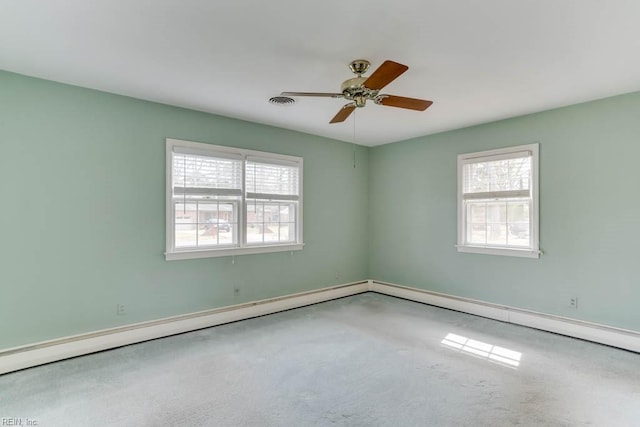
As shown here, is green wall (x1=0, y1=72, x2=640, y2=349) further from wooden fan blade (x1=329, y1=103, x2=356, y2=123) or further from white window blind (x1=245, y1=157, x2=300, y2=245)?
wooden fan blade (x1=329, y1=103, x2=356, y2=123)

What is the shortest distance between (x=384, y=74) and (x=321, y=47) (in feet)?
1.88

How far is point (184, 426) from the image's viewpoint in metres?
2.11

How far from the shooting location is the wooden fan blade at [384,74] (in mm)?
2133

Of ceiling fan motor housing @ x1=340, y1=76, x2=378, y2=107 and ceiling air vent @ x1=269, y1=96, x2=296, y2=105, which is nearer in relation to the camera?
ceiling fan motor housing @ x1=340, y1=76, x2=378, y2=107

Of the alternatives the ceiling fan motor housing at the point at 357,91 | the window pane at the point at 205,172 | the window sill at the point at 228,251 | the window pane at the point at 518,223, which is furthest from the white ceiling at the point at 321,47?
the window sill at the point at 228,251

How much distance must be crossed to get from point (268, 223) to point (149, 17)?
9.67 ft

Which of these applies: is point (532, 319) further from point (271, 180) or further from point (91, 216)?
point (91, 216)

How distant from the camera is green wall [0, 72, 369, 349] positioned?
2.94 m

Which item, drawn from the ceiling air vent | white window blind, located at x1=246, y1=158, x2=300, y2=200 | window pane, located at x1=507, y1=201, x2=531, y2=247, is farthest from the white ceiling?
window pane, located at x1=507, y1=201, x2=531, y2=247

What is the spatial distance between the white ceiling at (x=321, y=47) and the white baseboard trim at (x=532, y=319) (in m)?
2.49

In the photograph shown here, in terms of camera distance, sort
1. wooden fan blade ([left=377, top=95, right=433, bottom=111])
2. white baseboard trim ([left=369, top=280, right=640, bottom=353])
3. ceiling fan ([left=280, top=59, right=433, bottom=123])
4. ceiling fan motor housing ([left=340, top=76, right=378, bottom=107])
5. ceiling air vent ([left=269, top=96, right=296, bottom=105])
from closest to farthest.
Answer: ceiling fan ([left=280, top=59, right=433, bottom=123]), ceiling fan motor housing ([left=340, top=76, right=378, bottom=107]), wooden fan blade ([left=377, top=95, right=433, bottom=111]), white baseboard trim ([left=369, top=280, right=640, bottom=353]), ceiling air vent ([left=269, top=96, right=296, bottom=105])

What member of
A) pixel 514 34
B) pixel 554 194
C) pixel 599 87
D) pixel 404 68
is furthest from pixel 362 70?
pixel 554 194

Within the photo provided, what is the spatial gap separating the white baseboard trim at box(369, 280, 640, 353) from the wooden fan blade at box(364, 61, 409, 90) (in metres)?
3.45

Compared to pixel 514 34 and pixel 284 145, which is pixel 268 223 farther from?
pixel 514 34
